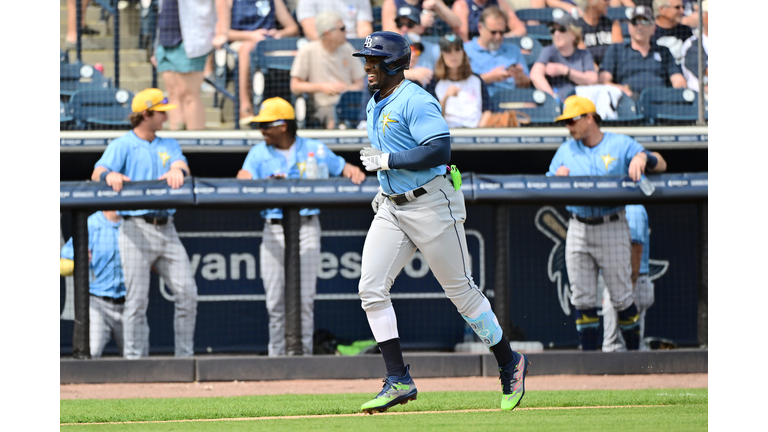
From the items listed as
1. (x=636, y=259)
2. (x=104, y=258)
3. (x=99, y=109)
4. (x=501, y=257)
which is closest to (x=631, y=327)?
(x=636, y=259)

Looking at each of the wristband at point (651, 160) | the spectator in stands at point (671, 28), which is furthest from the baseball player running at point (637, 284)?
the spectator in stands at point (671, 28)

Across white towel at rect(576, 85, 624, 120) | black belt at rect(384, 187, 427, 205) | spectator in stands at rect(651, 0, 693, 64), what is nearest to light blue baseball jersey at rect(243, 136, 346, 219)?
white towel at rect(576, 85, 624, 120)

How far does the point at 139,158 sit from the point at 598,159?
3.42 metres

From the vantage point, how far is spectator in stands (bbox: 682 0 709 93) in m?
8.34

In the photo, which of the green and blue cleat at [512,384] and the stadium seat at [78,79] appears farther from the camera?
the stadium seat at [78,79]

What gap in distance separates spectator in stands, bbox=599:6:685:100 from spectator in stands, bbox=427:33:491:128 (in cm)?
113

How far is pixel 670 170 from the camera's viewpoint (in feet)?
27.8

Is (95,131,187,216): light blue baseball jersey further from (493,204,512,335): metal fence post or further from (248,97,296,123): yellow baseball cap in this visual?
(493,204,512,335): metal fence post

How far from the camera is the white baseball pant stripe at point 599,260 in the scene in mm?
6797

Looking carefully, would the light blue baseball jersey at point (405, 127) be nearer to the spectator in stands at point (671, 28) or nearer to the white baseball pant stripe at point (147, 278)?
the white baseball pant stripe at point (147, 278)

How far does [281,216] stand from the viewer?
693 cm

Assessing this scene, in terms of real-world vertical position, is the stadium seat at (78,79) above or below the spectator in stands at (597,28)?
below

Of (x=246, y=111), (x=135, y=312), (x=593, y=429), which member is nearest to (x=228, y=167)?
(x=246, y=111)

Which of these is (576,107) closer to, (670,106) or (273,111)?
(670,106)
